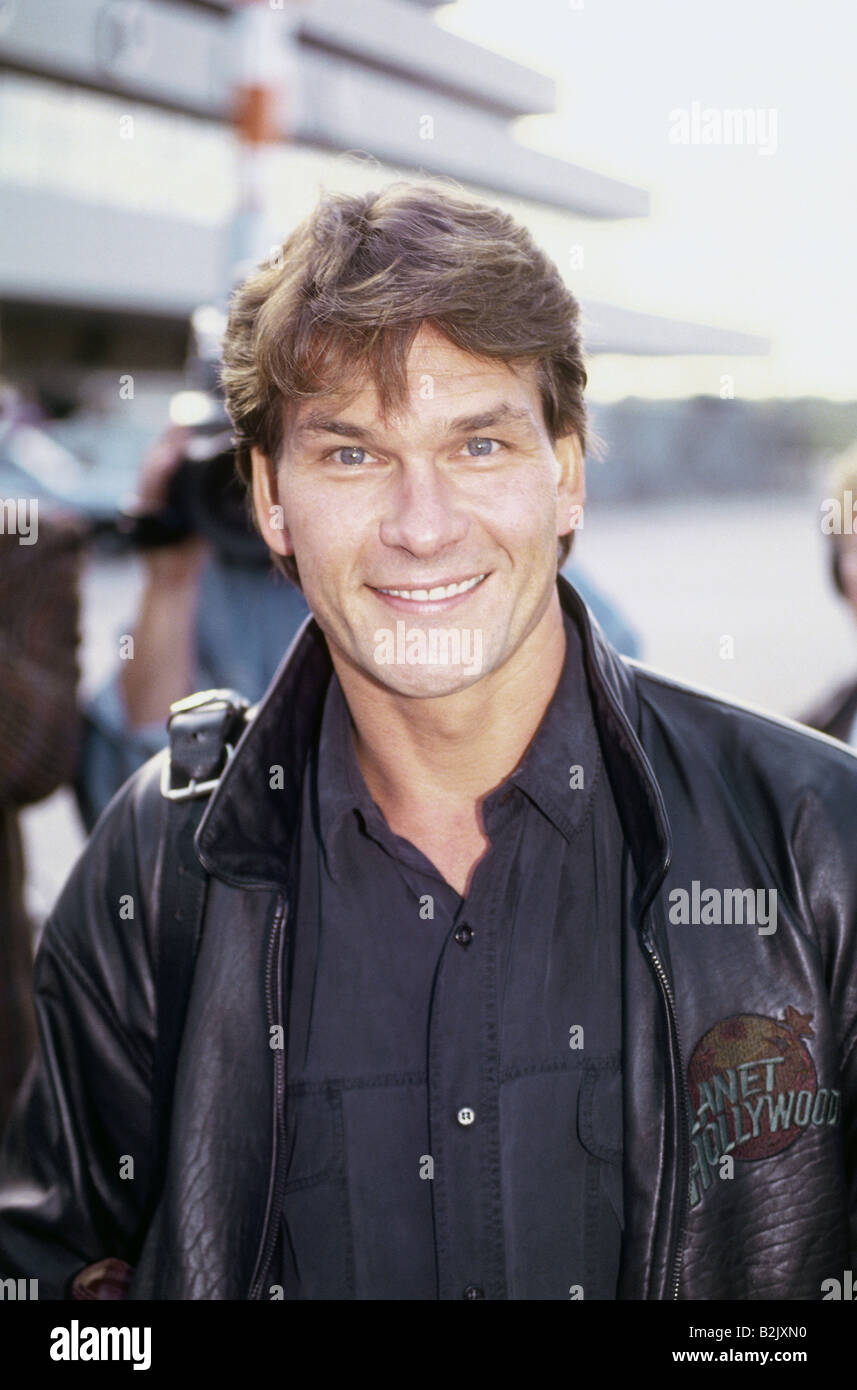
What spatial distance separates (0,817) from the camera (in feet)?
7.36

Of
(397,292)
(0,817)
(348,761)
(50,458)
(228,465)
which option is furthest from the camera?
(50,458)

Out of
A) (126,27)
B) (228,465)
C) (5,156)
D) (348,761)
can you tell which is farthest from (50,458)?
(126,27)

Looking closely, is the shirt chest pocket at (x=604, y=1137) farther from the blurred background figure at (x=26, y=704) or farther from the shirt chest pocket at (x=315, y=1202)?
the blurred background figure at (x=26, y=704)

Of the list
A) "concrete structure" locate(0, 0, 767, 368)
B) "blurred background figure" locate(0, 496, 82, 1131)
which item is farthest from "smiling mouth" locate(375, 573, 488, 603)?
"concrete structure" locate(0, 0, 767, 368)

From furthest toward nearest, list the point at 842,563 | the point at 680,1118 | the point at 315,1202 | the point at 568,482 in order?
1. the point at 842,563
2. the point at 568,482
3. the point at 315,1202
4. the point at 680,1118

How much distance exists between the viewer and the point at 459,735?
159cm

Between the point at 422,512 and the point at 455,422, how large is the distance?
0.37ft

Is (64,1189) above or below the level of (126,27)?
below

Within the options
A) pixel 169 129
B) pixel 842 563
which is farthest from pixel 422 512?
pixel 169 129

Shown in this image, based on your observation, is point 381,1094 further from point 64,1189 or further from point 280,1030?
point 64,1189

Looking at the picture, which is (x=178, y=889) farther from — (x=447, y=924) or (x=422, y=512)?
(x=422, y=512)

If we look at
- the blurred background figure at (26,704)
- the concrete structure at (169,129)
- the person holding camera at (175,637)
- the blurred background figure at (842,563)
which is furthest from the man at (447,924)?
the concrete structure at (169,129)

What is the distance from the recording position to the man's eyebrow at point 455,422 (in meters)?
1.51

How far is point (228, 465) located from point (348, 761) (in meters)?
1.43
